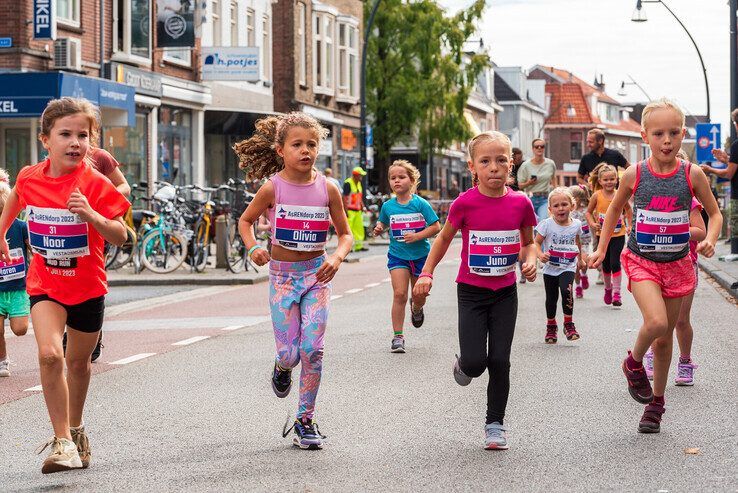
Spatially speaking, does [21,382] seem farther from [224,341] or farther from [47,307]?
[47,307]

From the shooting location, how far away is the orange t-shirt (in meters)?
6.17

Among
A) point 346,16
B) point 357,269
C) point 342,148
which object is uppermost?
point 346,16

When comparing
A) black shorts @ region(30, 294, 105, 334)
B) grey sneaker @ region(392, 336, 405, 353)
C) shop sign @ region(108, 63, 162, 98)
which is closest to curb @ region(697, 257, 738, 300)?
grey sneaker @ region(392, 336, 405, 353)

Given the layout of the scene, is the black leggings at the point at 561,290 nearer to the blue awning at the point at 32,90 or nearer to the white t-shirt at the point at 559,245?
the white t-shirt at the point at 559,245

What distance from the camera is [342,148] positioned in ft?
158

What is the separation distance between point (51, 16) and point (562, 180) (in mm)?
95696

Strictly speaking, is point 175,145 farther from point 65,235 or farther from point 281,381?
point 65,235

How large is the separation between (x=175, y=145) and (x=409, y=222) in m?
→ 22.3

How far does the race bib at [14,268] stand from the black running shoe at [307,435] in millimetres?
3714

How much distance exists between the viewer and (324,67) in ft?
153

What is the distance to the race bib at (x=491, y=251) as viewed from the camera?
6.78m

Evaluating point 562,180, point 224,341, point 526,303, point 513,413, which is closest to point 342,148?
point 526,303

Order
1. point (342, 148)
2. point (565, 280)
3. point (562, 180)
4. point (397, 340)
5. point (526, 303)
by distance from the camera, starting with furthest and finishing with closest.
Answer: point (562, 180) → point (342, 148) → point (526, 303) → point (565, 280) → point (397, 340)

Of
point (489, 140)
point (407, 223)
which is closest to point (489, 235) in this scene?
point (489, 140)
